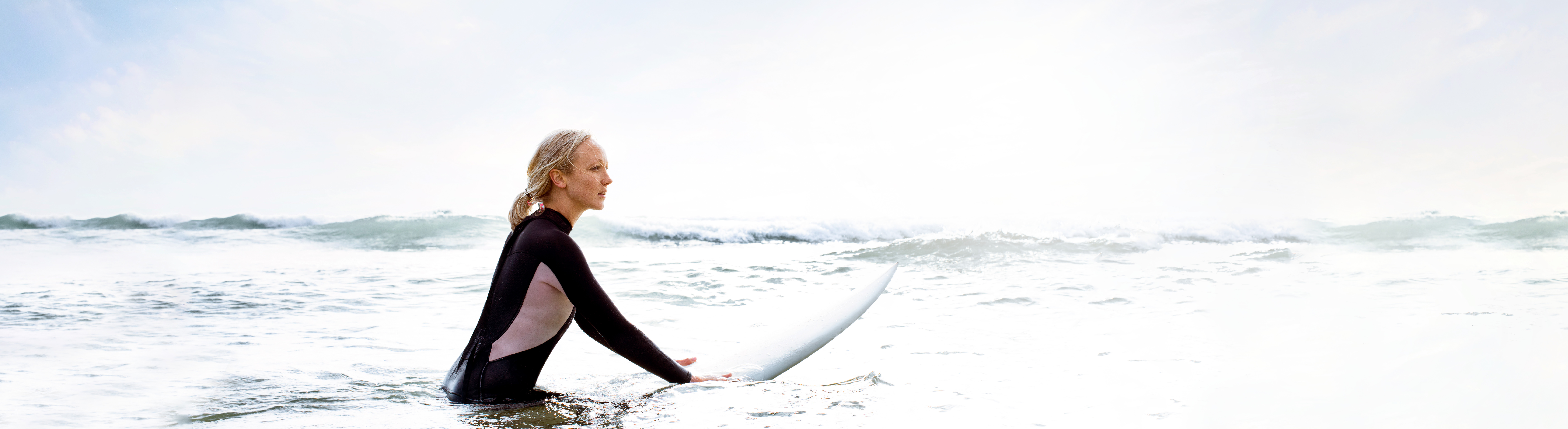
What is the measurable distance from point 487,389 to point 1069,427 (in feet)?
4.56

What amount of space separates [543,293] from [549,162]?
0.31 metres

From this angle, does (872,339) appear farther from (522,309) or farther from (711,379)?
(522,309)

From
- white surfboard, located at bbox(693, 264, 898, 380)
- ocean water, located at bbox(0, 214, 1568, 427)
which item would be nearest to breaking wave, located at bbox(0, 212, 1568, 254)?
ocean water, located at bbox(0, 214, 1568, 427)

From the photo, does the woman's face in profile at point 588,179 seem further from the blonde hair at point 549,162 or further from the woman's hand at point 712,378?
the woman's hand at point 712,378

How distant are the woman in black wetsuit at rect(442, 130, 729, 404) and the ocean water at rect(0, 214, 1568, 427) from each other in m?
0.09

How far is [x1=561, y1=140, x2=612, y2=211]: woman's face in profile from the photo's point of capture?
63.4 inches

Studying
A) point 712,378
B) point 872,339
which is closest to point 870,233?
point 872,339

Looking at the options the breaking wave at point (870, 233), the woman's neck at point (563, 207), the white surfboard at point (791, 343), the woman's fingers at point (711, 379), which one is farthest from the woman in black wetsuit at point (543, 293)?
the breaking wave at point (870, 233)

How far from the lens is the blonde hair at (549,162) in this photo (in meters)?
1.60

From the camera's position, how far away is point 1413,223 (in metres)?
8.66

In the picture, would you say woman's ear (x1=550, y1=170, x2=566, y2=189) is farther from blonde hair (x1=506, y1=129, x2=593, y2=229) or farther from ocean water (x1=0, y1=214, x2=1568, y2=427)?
ocean water (x1=0, y1=214, x2=1568, y2=427)

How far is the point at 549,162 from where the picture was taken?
1613mm

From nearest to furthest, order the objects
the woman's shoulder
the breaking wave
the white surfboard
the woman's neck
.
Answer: the woman's shoulder → the woman's neck → the white surfboard → the breaking wave

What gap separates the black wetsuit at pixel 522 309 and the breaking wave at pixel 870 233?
540 centimetres
